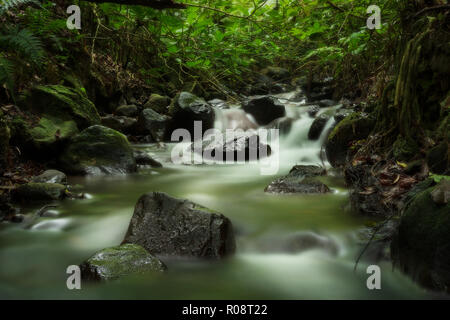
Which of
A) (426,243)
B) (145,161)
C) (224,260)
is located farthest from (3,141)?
(426,243)

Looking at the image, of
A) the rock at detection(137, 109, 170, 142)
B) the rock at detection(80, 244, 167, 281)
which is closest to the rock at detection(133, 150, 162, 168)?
the rock at detection(137, 109, 170, 142)

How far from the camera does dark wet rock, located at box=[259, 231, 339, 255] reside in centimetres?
294

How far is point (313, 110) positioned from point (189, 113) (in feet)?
11.2

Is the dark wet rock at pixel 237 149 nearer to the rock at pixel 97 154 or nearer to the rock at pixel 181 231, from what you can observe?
the rock at pixel 97 154

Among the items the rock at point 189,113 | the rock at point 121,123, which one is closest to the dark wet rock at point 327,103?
the rock at point 189,113

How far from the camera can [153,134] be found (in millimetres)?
8586

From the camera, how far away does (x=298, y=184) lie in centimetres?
443

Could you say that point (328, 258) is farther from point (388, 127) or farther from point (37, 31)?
point (37, 31)

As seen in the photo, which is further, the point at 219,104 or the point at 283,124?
the point at 219,104

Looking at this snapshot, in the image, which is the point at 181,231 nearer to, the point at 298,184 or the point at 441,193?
the point at 441,193

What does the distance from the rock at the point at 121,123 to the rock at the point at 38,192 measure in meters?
4.13

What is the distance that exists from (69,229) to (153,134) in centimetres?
541
